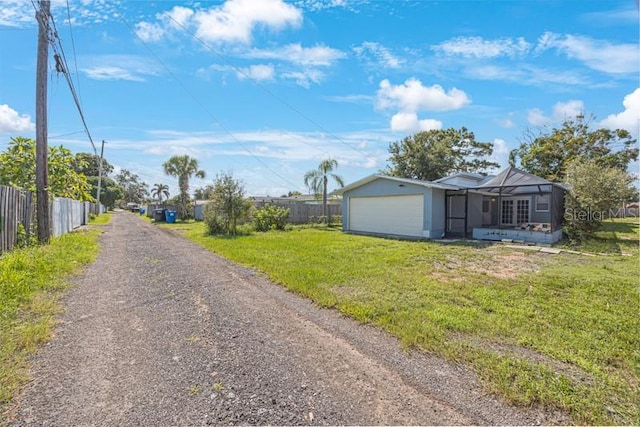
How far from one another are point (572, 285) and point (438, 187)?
7.95 meters

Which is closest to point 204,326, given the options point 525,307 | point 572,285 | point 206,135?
point 525,307

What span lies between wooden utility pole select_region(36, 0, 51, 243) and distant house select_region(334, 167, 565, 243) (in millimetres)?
12306

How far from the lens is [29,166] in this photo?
1155cm

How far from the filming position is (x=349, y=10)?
973cm

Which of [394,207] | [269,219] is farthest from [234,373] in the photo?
[269,219]

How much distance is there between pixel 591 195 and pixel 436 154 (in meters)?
15.1

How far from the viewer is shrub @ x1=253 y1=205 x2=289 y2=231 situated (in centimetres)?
1636

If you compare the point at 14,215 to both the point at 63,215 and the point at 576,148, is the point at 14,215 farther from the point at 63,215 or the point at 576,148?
the point at 576,148

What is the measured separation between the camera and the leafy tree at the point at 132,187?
8725 centimetres

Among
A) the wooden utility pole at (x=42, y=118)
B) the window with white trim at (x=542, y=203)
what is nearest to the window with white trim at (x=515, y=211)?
the window with white trim at (x=542, y=203)

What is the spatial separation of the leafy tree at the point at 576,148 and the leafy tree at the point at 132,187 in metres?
91.8

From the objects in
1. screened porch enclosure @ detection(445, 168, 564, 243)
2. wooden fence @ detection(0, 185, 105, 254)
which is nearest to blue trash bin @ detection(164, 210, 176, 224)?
wooden fence @ detection(0, 185, 105, 254)

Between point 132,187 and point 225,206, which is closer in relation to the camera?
point 225,206

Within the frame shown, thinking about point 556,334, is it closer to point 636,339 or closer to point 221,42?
point 636,339
